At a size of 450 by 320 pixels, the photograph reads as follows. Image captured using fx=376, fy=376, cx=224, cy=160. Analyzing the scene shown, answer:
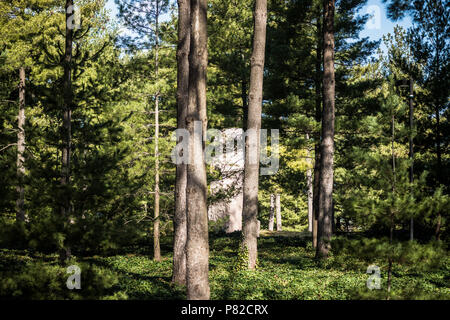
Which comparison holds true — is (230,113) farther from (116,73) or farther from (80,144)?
(80,144)

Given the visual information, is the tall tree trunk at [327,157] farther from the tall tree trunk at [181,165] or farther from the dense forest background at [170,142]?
the tall tree trunk at [181,165]

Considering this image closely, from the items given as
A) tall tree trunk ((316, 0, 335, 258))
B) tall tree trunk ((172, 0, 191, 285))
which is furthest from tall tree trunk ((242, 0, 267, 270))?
tall tree trunk ((316, 0, 335, 258))

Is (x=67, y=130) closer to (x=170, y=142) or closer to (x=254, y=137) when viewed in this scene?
(x=254, y=137)

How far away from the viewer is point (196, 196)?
21.4 ft

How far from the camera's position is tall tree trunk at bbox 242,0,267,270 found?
33.9ft

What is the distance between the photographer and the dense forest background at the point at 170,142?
20.9 ft

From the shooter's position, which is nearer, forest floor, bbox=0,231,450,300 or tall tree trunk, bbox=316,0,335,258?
forest floor, bbox=0,231,450,300

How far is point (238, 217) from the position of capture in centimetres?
2483

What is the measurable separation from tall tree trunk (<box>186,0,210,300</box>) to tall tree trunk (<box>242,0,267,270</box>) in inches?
145

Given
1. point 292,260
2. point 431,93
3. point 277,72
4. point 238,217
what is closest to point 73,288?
point 292,260

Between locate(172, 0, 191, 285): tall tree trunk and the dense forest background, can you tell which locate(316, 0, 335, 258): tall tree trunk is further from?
locate(172, 0, 191, 285): tall tree trunk

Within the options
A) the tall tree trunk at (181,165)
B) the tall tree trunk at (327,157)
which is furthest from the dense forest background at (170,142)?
the tall tree trunk at (327,157)

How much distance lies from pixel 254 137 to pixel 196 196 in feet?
14.0

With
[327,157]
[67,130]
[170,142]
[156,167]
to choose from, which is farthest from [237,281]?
[170,142]
